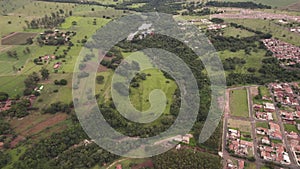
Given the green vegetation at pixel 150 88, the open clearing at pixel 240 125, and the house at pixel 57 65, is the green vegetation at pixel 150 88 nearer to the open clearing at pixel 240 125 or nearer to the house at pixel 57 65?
the open clearing at pixel 240 125

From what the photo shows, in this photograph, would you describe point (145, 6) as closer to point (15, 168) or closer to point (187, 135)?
point (187, 135)

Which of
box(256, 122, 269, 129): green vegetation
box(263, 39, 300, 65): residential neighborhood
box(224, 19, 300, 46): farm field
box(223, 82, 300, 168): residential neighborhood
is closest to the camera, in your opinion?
box(223, 82, 300, 168): residential neighborhood

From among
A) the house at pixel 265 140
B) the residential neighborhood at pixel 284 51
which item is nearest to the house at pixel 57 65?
the house at pixel 265 140

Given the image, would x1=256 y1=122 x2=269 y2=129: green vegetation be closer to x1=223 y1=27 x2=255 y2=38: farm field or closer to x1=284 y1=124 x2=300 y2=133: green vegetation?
x1=284 y1=124 x2=300 y2=133: green vegetation

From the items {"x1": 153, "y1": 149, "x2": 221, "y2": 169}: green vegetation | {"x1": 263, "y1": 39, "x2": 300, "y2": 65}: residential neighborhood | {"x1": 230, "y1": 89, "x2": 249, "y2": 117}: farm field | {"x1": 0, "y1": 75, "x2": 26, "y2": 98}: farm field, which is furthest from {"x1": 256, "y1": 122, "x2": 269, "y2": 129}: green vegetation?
{"x1": 0, "y1": 75, "x2": 26, "y2": 98}: farm field

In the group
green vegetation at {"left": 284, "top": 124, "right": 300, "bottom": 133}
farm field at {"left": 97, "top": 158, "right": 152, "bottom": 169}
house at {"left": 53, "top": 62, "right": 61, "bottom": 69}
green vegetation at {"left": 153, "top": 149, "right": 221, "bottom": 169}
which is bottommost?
farm field at {"left": 97, "top": 158, "right": 152, "bottom": 169}

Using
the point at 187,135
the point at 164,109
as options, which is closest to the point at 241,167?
the point at 187,135
